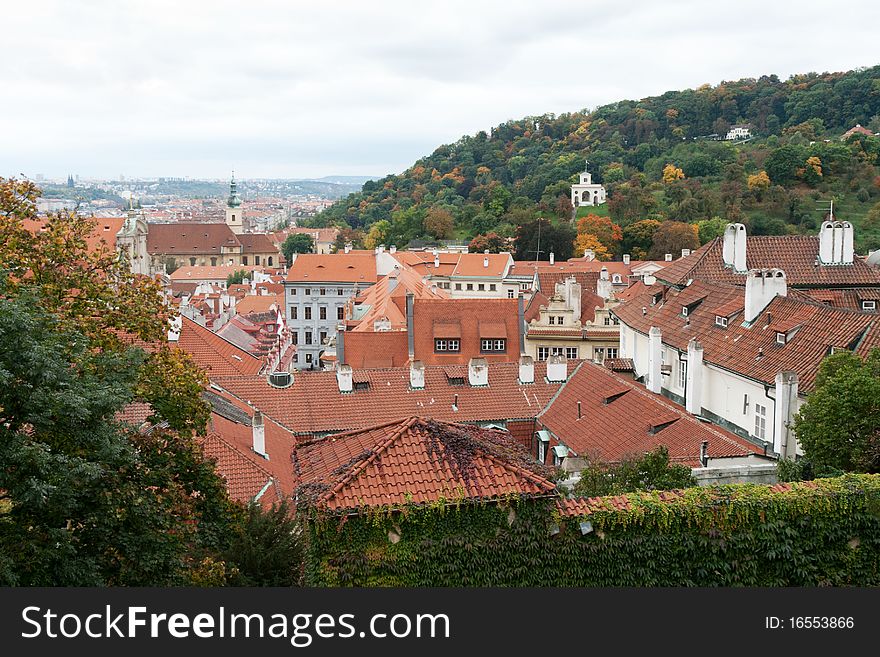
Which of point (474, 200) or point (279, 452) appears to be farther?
point (474, 200)

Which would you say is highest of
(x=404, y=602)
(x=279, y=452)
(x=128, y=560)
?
(x=404, y=602)

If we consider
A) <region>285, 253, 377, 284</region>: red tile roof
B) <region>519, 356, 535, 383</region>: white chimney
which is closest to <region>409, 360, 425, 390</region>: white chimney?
<region>519, 356, 535, 383</region>: white chimney

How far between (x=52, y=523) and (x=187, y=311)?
40242mm

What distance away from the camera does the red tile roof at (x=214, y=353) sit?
120 feet

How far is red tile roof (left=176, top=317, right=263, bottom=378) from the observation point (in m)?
36.6

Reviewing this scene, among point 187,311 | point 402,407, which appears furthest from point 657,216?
point 402,407

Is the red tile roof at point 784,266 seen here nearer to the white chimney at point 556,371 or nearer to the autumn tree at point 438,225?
the white chimney at point 556,371

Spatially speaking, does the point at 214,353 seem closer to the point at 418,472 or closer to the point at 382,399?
the point at 382,399

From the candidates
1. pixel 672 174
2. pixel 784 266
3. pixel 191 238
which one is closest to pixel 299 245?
pixel 191 238

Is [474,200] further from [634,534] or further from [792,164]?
[634,534]

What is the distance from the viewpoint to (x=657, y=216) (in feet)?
379

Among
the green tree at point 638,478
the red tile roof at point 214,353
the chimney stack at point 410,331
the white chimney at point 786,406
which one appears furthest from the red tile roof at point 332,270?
the green tree at point 638,478

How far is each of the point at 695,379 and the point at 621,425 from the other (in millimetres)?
4532

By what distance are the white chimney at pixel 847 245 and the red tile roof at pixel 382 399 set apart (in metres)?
15.2
